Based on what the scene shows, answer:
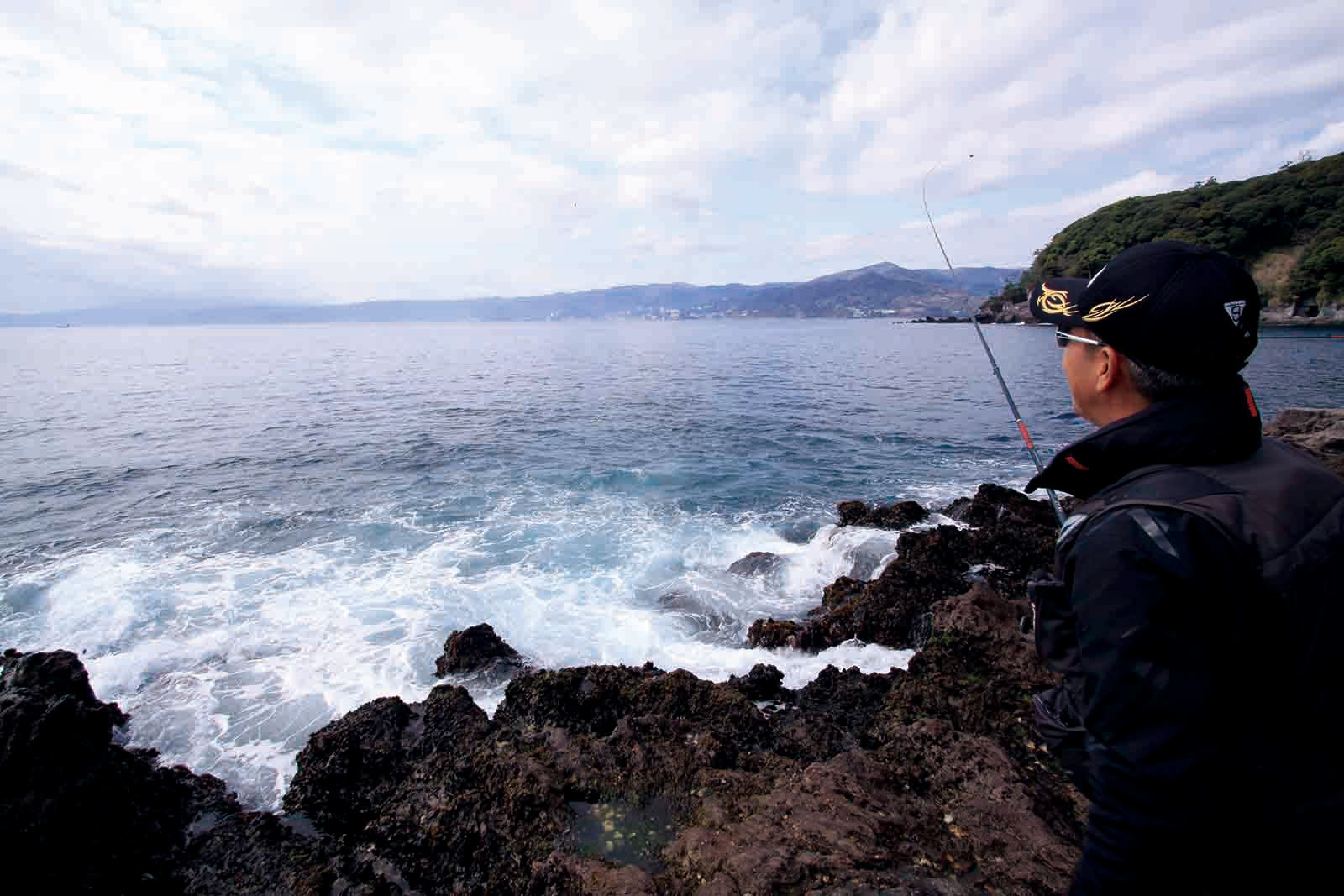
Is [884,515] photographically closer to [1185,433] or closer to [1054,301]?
[1054,301]

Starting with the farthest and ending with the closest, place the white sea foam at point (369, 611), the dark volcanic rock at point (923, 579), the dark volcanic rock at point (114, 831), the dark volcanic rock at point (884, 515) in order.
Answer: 1. the dark volcanic rock at point (884, 515)
2. the dark volcanic rock at point (923, 579)
3. the white sea foam at point (369, 611)
4. the dark volcanic rock at point (114, 831)

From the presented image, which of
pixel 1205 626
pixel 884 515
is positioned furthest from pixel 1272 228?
pixel 1205 626

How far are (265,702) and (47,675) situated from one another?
249 centimetres

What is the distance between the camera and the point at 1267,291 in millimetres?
69438

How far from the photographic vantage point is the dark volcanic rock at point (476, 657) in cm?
927

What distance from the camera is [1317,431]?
14.5 metres

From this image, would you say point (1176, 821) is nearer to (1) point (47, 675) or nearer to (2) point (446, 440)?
(1) point (47, 675)

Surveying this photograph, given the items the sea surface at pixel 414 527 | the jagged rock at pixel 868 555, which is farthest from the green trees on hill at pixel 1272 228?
the jagged rock at pixel 868 555

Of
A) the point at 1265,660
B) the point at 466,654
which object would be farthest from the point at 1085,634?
the point at 466,654

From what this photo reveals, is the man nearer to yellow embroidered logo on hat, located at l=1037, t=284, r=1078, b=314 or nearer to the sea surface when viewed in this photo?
yellow embroidered logo on hat, located at l=1037, t=284, r=1078, b=314

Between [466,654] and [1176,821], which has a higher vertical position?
[1176,821]

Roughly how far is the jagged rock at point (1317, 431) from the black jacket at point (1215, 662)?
14.8 meters

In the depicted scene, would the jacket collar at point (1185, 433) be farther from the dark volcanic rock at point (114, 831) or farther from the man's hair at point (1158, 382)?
the dark volcanic rock at point (114, 831)

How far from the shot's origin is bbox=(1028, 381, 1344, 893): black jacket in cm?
148
